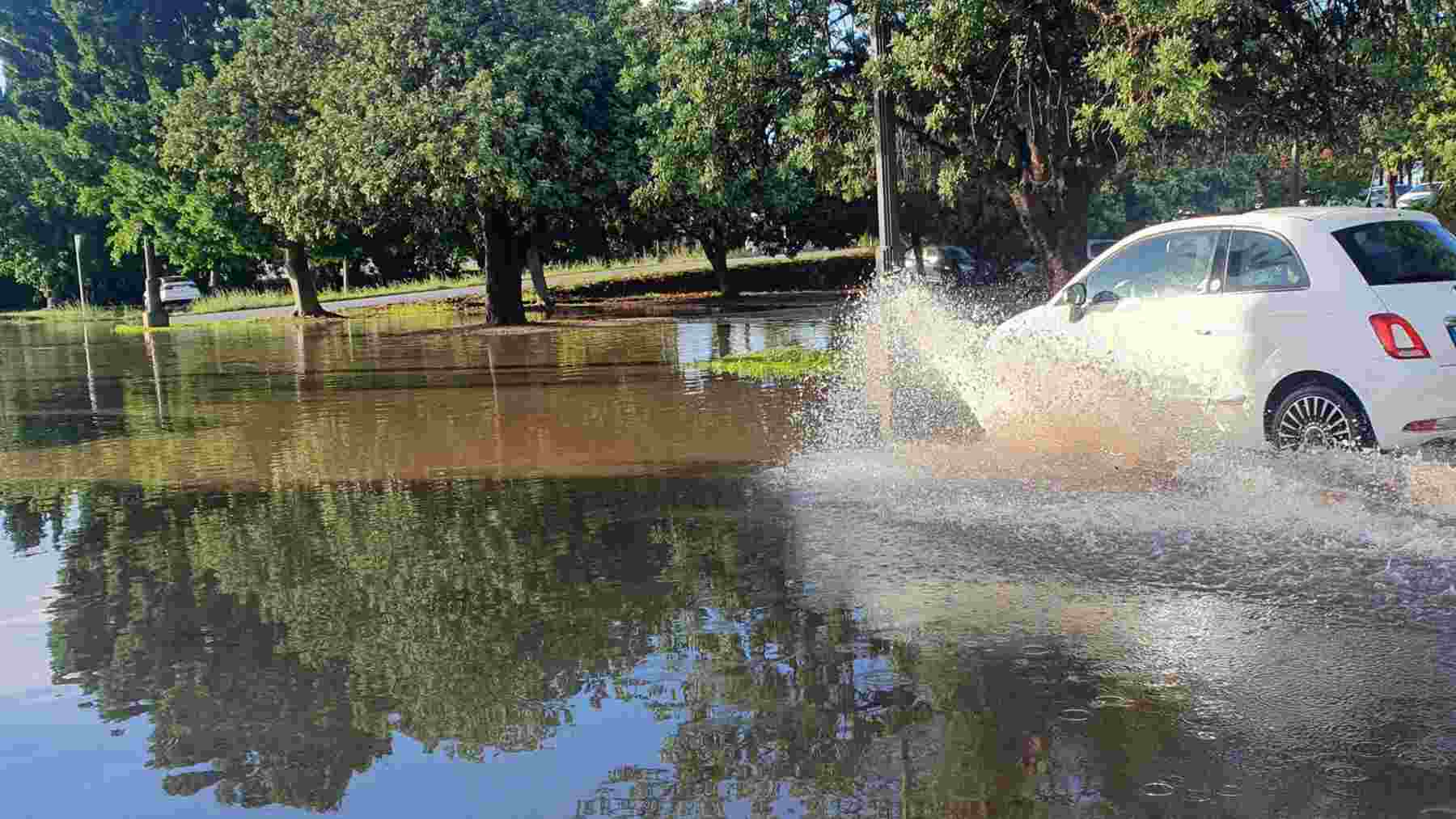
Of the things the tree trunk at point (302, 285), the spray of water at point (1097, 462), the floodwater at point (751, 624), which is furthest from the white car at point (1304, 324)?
the tree trunk at point (302, 285)

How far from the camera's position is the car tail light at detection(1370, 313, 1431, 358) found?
352 inches

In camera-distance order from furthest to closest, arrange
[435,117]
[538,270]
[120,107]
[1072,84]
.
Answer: [538,270]
[120,107]
[435,117]
[1072,84]

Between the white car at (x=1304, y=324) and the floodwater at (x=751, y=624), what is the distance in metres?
0.33

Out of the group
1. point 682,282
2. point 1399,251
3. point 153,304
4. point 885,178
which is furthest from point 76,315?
point 1399,251

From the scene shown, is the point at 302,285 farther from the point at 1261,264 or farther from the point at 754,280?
the point at 1261,264

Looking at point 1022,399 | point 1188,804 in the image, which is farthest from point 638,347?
point 1188,804

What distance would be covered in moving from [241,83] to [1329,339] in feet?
107

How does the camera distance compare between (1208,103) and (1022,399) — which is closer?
(1022,399)

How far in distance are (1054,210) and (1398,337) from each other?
11.4 metres

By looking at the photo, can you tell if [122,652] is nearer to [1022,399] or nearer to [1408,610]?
[1408,610]

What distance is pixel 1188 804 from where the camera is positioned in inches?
167

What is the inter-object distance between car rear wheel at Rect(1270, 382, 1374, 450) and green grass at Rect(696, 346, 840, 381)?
9.08 metres

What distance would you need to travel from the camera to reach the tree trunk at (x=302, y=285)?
45.4m

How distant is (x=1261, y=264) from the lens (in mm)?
9734
